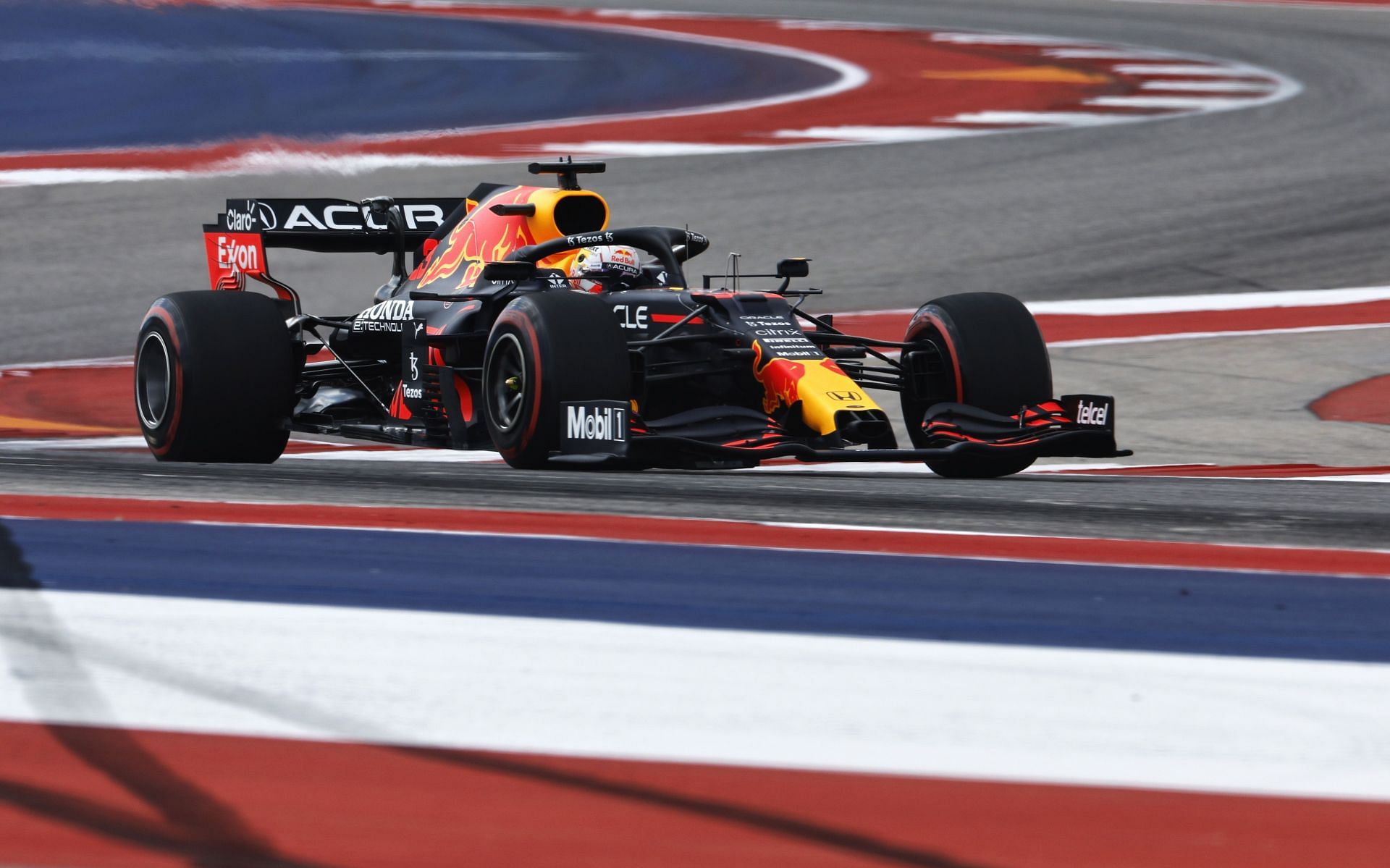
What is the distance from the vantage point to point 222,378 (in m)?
9.64

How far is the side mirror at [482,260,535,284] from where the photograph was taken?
29.8 feet

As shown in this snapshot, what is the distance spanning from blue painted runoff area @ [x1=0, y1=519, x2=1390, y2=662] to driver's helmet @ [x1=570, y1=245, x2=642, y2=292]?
3.42 m

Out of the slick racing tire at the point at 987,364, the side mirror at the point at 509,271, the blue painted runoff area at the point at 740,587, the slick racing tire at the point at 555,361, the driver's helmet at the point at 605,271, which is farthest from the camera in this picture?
the driver's helmet at the point at 605,271

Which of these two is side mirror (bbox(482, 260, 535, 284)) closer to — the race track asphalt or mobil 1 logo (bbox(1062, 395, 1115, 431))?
the race track asphalt

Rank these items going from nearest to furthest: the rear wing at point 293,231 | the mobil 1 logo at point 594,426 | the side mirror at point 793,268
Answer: the mobil 1 logo at point 594,426 < the side mirror at point 793,268 < the rear wing at point 293,231

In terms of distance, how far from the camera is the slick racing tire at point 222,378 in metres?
9.59

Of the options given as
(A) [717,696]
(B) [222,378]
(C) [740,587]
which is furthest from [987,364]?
(A) [717,696]

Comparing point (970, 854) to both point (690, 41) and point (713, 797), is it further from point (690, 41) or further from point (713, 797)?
point (690, 41)

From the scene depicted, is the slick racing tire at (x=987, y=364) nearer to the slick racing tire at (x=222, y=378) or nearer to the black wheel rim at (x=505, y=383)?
the black wheel rim at (x=505, y=383)

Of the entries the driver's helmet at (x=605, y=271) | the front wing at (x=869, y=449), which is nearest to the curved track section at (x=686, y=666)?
the front wing at (x=869, y=449)

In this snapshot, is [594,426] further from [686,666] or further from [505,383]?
[686,666]

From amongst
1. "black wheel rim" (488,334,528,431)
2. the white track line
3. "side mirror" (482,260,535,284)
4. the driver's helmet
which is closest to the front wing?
"black wheel rim" (488,334,528,431)

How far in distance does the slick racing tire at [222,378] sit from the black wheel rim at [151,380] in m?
0.02

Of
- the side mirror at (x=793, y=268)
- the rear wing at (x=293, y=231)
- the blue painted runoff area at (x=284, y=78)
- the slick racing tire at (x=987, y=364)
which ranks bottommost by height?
the slick racing tire at (x=987, y=364)
